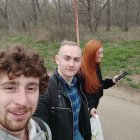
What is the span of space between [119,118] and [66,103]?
4.28 meters

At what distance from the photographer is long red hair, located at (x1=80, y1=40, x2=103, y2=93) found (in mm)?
4227

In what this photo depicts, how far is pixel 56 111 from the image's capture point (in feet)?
9.77

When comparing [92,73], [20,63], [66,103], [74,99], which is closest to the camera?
[20,63]

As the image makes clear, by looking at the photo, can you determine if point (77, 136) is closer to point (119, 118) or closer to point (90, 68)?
point (90, 68)

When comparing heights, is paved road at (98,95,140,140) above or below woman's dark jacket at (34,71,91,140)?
below

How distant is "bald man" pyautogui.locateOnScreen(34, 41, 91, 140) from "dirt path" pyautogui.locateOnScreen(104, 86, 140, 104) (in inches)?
193

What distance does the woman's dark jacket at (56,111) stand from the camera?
2.88 meters

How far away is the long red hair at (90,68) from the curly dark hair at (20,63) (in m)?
2.19

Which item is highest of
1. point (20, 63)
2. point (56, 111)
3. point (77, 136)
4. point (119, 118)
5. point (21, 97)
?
point (20, 63)

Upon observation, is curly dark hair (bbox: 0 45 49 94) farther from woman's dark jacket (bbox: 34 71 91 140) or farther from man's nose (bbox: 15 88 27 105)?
woman's dark jacket (bbox: 34 71 91 140)

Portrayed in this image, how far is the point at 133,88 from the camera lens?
9203mm

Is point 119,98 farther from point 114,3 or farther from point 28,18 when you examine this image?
point 114,3

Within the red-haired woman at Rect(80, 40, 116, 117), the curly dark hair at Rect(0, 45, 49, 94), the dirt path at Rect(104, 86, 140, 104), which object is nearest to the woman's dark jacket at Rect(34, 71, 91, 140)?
the curly dark hair at Rect(0, 45, 49, 94)

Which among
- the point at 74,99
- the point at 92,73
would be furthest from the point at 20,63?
the point at 92,73
